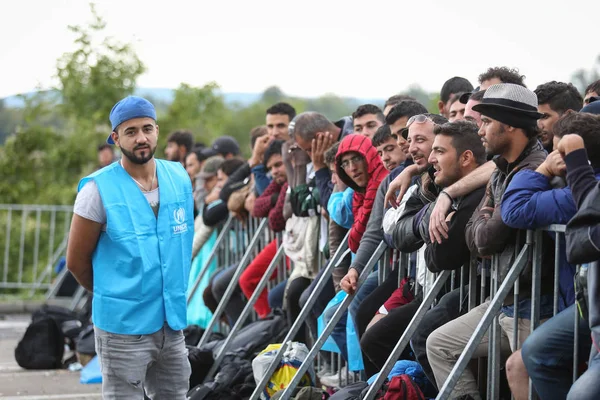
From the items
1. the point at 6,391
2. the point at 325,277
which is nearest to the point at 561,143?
the point at 325,277

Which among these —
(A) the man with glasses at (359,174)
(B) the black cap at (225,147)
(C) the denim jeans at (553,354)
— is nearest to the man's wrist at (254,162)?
(B) the black cap at (225,147)

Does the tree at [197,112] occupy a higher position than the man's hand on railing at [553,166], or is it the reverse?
the tree at [197,112]

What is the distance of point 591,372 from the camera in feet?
13.1

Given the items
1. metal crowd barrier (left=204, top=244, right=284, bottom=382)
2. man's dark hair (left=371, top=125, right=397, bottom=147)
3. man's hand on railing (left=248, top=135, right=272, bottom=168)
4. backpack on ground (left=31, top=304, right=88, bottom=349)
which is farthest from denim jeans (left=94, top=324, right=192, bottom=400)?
backpack on ground (left=31, top=304, right=88, bottom=349)

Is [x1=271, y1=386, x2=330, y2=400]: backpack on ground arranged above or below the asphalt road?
above

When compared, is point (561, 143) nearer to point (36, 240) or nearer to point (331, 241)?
point (331, 241)

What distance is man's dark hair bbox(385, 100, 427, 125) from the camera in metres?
6.55

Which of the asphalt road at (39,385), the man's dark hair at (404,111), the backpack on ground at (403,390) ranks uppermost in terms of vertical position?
the man's dark hair at (404,111)

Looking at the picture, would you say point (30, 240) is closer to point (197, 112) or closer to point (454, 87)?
point (197, 112)

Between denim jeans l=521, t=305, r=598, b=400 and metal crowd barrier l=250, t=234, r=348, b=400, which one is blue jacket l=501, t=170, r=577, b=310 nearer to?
denim jeans l=521, t=305, r=598, b=400

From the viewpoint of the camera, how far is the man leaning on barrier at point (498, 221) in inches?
193

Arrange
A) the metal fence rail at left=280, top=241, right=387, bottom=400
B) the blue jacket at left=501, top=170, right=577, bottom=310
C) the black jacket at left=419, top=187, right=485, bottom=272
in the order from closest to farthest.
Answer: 1. the blue jacket at left=501, top=170, right=577, bottom=310
2. the black jacket at left=419, top=187, right=485, bottom=272
3. the metal fence rail at left=280, top=241, right=387, bottom=400

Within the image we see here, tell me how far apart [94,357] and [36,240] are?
7013 millimetres

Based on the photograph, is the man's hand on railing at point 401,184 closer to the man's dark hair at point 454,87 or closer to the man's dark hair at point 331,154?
the man's dark hair at point 331,154
